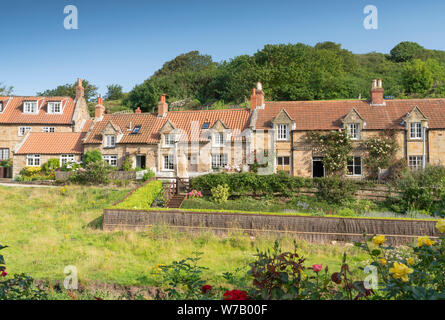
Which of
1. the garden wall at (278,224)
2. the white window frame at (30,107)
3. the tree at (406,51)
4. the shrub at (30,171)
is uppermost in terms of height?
the tree at (406,51)

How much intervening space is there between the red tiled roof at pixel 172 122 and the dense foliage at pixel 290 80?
20894mm

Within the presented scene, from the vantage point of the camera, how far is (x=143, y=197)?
22.6 metres

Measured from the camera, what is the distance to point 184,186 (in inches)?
1113

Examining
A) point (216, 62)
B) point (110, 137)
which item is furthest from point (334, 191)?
point (216, 62)

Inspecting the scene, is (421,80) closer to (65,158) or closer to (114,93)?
(65,158)

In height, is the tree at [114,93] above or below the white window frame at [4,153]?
above

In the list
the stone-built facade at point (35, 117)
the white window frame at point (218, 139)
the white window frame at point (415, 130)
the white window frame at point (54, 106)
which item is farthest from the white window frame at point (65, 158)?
the white window frame at point (415, 130)

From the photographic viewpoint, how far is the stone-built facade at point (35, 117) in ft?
134

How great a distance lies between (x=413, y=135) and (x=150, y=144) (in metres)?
25.5

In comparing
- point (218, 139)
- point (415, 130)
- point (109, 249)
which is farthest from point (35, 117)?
point (415, 130)

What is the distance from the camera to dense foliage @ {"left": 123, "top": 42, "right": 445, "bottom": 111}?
5597 centimetres

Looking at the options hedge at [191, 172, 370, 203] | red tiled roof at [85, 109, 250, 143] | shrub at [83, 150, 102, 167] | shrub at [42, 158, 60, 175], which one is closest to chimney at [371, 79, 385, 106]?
hedge at [191, 172, 370, 203]

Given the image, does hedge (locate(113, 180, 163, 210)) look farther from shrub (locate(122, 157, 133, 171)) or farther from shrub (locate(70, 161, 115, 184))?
shrub (locate(122, 157, 133, 171))

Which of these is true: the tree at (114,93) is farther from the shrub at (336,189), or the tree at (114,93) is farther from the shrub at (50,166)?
the shrub at (336,189)
